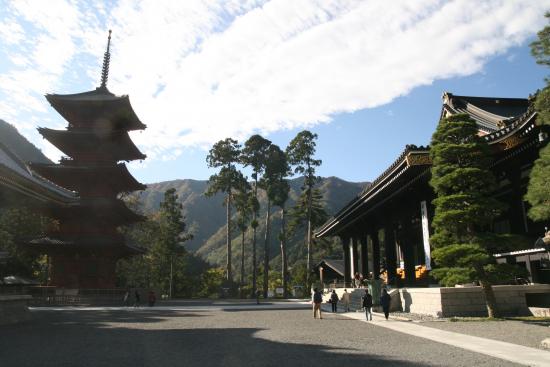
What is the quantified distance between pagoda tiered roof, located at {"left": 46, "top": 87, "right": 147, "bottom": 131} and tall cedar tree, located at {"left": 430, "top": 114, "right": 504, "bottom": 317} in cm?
2635

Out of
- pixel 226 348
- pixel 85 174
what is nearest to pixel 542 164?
pixel 226 348

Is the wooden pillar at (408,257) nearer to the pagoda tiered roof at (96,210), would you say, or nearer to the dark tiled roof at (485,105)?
the dark tiled roof at (485,105)

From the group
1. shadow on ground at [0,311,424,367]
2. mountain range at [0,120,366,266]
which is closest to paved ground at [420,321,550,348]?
shadow on ground at [0,311,424,367]

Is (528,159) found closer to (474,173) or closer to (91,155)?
(474,173)

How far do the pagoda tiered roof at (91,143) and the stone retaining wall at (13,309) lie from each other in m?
18.1

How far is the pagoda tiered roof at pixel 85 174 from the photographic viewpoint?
30.6 m

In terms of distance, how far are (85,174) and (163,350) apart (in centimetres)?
2583

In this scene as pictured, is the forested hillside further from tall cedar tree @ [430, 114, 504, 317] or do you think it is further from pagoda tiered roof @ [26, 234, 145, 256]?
tall cedar tree @ [430, 114, 504, 317]

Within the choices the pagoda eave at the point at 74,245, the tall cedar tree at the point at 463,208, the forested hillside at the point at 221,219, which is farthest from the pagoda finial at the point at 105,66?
the forested hillside at the point at 221,219

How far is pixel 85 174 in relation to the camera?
31.2 meters

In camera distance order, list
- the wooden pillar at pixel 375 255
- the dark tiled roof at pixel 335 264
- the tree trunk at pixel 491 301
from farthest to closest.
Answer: the dark tiled roof at pixel 335 264 → the wooden pillar at pixel 375 255 → the tree trunk at pixel 491 301

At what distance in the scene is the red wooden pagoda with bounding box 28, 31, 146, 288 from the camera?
29297 mm

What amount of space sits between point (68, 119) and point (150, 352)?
30346mm

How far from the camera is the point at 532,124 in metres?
12.8
